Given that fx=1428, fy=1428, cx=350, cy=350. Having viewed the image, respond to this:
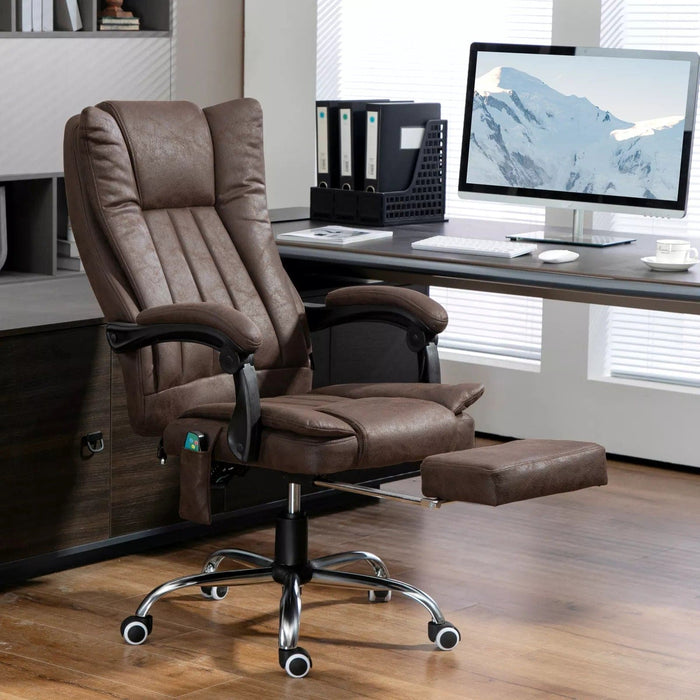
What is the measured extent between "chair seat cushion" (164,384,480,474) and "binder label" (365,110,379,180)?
3.31 ft

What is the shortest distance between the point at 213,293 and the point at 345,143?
38.0 inches

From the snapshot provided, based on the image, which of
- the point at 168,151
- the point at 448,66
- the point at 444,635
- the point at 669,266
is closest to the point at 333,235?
the point at 168,151

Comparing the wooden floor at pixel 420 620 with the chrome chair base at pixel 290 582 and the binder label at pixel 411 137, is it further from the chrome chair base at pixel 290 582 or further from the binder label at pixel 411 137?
the binder label at pixel 411 137

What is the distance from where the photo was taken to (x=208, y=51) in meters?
5.05

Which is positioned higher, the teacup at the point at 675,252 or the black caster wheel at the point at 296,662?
the teacup at the point at 675,252

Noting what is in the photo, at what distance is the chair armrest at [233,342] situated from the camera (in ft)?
8.92

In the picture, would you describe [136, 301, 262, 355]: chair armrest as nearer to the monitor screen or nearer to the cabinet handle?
the cabinet handle

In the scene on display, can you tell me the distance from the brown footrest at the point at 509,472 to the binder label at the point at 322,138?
4.91 feet

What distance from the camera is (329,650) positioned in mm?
2906

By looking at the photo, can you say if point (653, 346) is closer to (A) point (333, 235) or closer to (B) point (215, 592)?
(A) point (333, 235)

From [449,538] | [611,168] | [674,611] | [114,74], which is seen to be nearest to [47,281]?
[114,74]

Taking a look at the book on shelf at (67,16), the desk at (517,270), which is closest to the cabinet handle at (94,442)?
the desk at (517,270)

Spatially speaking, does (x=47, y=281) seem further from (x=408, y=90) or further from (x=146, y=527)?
(x=408, y=90)

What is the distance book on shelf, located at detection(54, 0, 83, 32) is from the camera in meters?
4.42
